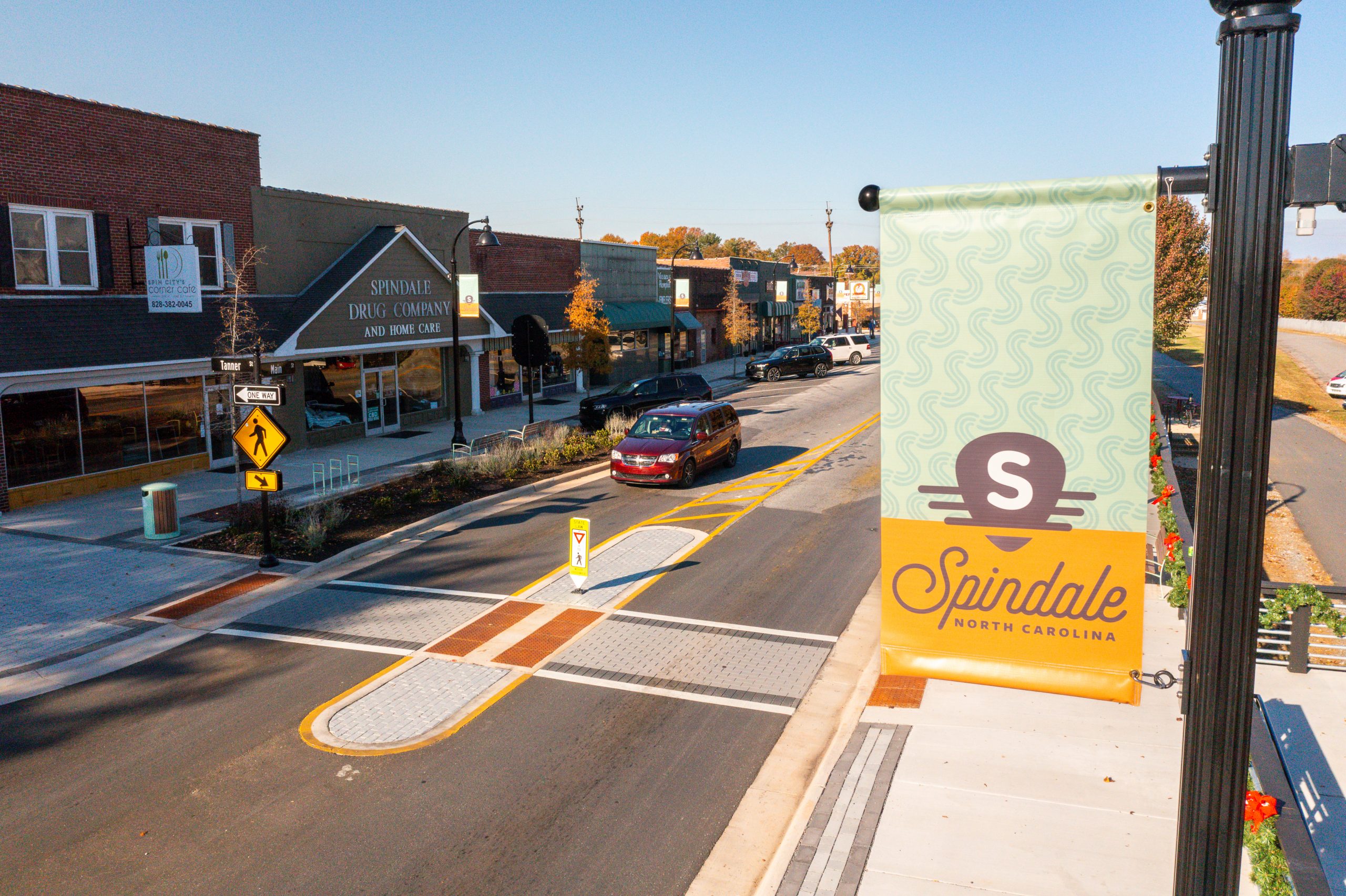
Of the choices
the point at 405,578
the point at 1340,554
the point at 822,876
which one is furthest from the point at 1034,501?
the point at 1340,554

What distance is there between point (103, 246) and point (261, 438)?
9.67 meters

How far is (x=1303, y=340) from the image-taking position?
253 ft

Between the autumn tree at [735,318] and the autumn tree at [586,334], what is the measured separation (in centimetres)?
1464

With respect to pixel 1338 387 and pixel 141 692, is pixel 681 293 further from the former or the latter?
pixel 141 692

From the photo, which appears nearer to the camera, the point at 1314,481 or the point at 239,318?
the point at 239,318

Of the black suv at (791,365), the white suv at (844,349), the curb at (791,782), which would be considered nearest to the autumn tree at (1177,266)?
the black suv at (791,365)

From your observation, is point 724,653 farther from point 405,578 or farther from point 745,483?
point 745,483

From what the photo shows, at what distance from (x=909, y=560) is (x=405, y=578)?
1233 centimetres

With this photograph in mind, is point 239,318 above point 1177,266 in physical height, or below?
below

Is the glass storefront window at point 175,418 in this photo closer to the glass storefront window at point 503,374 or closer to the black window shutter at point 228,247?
the black window shutter at point 228,247

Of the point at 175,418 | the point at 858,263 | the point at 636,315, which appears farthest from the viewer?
the point at 858,263

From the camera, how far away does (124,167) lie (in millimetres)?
22078

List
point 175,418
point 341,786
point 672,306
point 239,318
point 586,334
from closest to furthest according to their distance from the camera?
point 341,786 < point 175,418 < point 239,318 < point 586,334 < point 672,306

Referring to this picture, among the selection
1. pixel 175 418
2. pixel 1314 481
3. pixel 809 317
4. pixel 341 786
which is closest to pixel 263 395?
pixel 341 786
